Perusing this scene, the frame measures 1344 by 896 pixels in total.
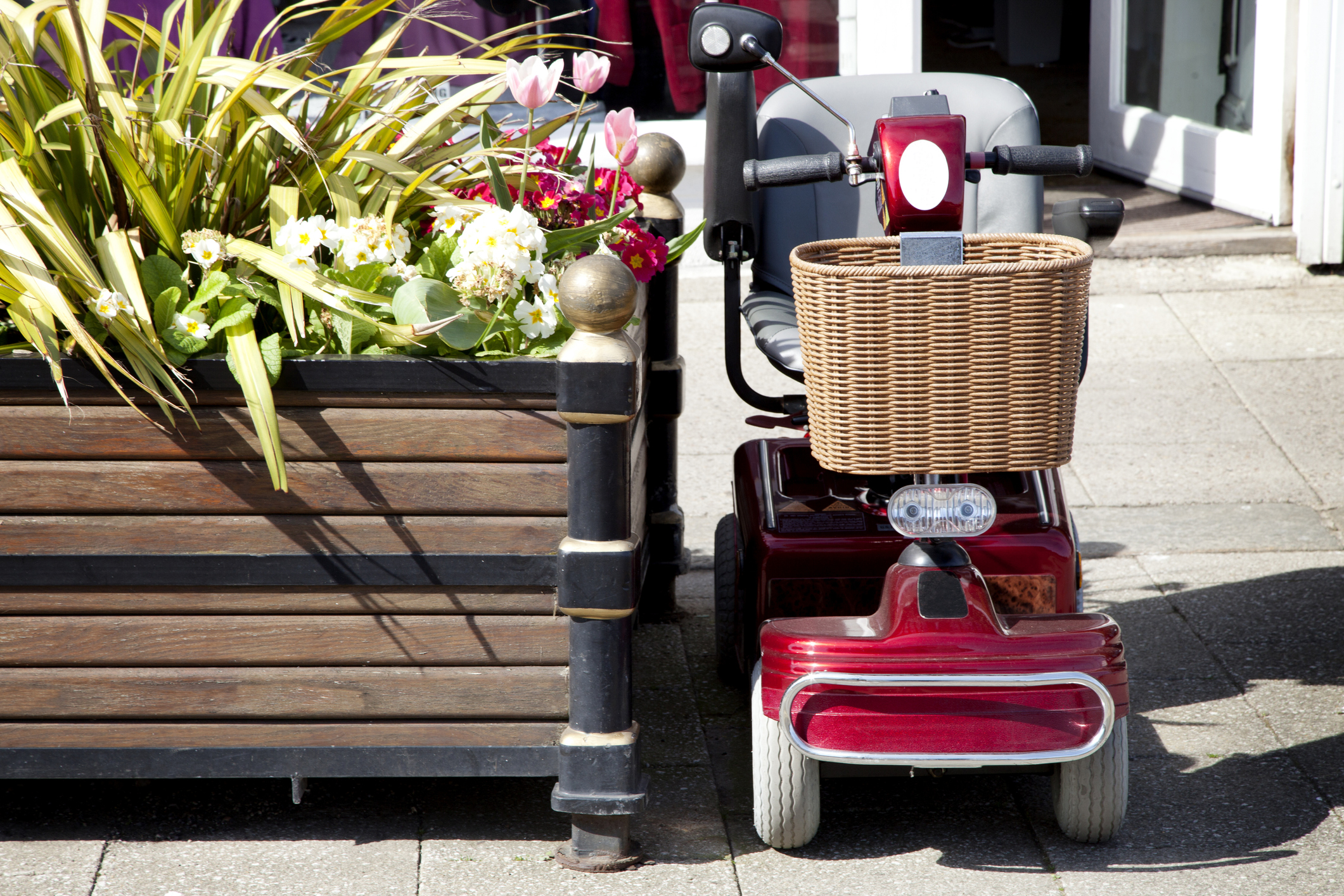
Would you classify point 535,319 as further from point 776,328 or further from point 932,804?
point 932,804

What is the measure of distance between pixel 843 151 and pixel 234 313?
1.66 metres

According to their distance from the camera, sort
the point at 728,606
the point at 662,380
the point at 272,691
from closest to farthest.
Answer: the point at 272,691
the point at 728,606
the point at 662,380

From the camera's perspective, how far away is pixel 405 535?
2131 millimetres

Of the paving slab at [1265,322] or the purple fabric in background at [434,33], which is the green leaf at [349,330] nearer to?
the paving slab at [1265,322]

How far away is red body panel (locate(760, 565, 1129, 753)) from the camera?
2.13 m

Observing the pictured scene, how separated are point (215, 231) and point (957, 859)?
5.39 feet

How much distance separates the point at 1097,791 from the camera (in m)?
2.24

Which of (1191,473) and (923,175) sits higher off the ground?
(923,175)

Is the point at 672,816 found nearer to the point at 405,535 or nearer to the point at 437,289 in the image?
the point at 405,535

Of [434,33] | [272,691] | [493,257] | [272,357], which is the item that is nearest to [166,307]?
[272,357]

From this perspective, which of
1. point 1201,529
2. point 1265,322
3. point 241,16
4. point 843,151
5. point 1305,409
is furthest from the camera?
point 241,16

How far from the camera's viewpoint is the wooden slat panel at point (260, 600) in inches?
84.7

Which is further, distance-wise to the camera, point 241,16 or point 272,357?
point 241,16

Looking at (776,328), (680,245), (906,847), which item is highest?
(680,245)
